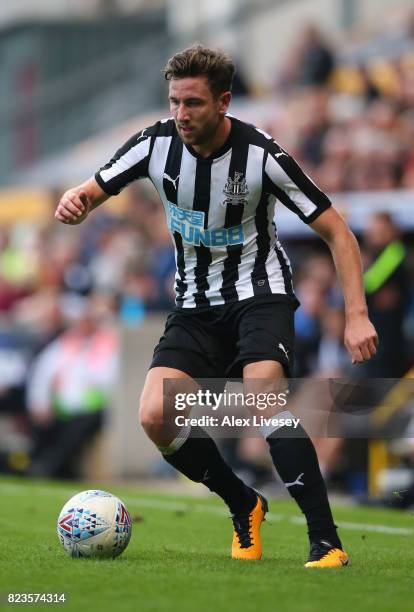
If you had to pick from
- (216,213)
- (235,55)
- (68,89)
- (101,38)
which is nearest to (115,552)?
(216,213)

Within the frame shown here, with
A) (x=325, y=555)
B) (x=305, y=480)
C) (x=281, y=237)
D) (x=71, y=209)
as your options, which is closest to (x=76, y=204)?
(x=71, y=209)

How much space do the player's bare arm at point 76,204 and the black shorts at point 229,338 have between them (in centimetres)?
69

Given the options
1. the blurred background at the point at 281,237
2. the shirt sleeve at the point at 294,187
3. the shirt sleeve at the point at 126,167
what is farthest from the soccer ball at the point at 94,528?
the blurred background at the point at 281,237

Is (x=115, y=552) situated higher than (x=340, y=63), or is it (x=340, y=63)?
(x=340, y=63)

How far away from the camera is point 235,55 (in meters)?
18.8

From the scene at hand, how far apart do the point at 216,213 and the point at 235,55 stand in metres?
13.3

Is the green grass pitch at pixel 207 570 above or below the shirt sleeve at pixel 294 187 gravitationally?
below

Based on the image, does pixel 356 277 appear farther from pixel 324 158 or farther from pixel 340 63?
pixel 340 63

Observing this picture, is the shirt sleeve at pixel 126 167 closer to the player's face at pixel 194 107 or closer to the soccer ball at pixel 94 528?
the player's face at pixel 194 107

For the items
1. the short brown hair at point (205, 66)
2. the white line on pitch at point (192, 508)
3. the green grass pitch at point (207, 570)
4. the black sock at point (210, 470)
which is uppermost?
the short brown hair at point (205, 66)

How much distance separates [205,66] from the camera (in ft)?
18.7

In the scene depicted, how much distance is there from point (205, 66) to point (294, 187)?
0.66 metres

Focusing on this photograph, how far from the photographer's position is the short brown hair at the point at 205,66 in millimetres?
5672

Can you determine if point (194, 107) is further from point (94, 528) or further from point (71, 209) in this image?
point (94, 528)
